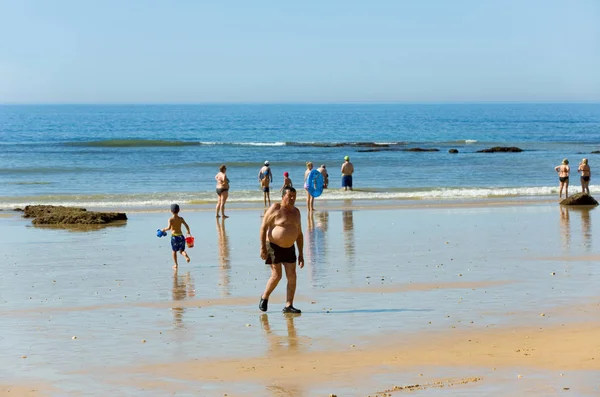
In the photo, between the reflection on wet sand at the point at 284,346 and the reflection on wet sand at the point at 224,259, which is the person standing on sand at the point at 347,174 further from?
the reflection on wet sand at the point at 284,346

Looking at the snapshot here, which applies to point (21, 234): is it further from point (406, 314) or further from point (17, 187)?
point (17, 187)

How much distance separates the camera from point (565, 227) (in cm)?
1880

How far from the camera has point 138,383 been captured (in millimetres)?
7773

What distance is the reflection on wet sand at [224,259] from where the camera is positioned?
488 inches

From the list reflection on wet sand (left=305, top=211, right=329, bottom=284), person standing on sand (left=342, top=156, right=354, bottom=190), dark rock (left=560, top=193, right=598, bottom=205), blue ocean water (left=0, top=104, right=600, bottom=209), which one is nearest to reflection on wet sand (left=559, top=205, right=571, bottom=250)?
dark rock (left=560, top=193, right=598, bottom=205)

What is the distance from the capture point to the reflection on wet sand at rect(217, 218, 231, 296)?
12405 millimetres

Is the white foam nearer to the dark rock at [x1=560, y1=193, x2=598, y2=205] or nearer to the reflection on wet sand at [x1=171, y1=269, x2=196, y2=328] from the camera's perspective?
the dark rock at [x1=560, y1=193, x2=598, y2=205]

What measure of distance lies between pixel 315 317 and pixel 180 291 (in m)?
2.50

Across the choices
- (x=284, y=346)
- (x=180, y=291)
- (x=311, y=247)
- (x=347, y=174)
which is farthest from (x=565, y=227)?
(x=347, y=174)

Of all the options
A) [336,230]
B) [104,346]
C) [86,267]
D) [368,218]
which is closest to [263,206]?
[368,218]

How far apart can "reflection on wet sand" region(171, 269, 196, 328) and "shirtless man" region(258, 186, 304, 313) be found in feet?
3.27

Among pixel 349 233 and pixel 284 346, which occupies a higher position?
pixel 284 346

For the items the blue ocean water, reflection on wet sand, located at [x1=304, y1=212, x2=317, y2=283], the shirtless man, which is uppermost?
the shirtless man

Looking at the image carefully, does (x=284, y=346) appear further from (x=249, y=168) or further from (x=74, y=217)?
(x=249, y=168)
